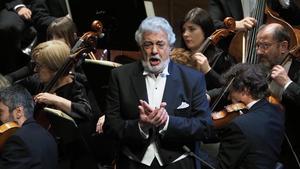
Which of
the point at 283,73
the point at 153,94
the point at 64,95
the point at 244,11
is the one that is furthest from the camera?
the point at 244,11

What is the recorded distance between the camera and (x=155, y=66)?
10.7 feet

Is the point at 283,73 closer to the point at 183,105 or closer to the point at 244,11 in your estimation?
the point at 183,105

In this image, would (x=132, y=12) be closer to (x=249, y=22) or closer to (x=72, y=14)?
(x=72, y=14)

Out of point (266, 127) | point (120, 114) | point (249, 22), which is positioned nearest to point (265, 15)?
point (249, 22)

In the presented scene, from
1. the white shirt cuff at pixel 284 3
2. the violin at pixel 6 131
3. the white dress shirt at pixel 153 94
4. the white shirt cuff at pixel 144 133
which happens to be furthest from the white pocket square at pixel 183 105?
the white shirt cuff at pixel 284 3

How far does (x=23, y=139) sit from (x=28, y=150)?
0.21 feet

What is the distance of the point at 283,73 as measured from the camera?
3.72 m

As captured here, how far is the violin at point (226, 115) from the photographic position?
138 inches

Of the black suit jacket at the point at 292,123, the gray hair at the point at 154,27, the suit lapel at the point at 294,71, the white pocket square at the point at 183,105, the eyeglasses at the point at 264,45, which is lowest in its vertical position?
the black suit jacket at the point at 292,123

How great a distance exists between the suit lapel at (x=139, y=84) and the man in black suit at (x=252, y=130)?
47 cm

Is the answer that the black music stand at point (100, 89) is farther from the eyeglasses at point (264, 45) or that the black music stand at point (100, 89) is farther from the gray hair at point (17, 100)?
the eyeglasses at point (264, 45)

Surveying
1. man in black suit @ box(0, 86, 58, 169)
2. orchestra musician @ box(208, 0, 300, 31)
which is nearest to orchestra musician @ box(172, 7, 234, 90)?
orchestra musician @ box(208, 0, 300, 31)

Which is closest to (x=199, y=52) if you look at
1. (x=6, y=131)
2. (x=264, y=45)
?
(x=264, y=45)

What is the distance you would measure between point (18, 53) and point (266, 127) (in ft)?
8.39
